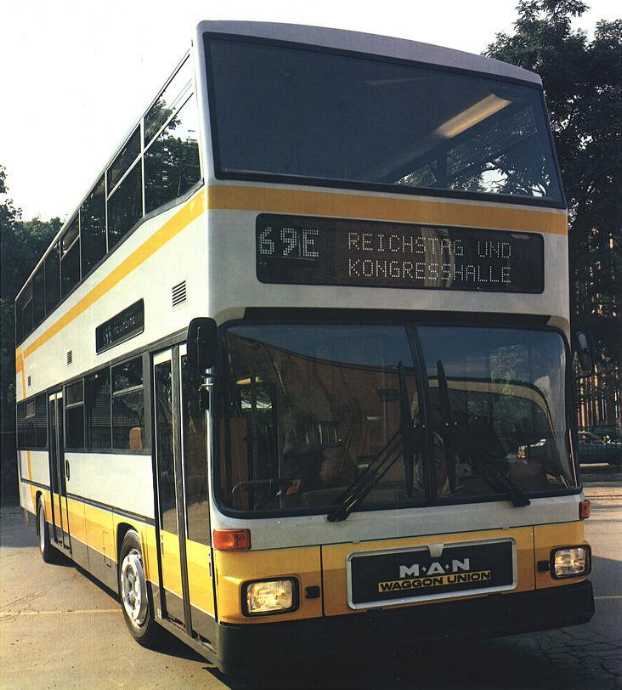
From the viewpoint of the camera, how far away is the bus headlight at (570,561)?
5934 mm

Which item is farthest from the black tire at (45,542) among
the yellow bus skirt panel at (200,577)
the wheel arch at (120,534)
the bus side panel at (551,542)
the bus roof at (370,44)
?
the bus roof at (370,44)

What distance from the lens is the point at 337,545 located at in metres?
5.43

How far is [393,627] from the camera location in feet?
17.7

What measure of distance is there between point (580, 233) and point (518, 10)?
22.2ft

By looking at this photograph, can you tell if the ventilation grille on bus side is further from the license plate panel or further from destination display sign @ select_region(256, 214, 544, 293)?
the license plate panel

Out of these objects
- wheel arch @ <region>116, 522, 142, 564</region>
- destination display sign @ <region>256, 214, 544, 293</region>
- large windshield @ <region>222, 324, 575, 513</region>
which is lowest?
wheel arch @ <region>116, 522, 142, 564</region>

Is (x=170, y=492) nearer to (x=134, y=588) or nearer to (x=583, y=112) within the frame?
(x=134, y=588)

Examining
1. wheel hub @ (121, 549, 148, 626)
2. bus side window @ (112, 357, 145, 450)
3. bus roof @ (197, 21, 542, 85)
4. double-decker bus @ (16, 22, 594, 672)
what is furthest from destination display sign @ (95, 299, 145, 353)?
bus roof @ (197, 21, 542, 85)

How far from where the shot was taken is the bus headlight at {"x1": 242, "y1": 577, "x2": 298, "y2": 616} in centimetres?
527

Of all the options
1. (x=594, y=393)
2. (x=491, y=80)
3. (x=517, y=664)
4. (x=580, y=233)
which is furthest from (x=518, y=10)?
(x=517, y=664)

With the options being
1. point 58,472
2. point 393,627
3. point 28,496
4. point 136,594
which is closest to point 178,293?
point 393,627

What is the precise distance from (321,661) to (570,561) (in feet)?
6.36

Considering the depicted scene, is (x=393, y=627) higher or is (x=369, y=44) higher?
(x=369, y=44)

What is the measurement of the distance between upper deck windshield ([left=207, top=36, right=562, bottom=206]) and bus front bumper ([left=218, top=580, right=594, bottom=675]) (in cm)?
264
